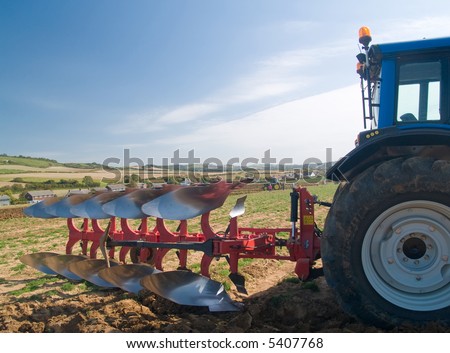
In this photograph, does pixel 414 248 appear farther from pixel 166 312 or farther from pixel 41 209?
pixel 41 209

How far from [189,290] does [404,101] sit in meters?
3.03

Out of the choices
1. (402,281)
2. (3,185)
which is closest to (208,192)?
(402,281)

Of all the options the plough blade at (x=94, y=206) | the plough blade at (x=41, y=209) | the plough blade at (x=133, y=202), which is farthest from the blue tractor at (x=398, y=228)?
the plough blade at (x=41, y=209)

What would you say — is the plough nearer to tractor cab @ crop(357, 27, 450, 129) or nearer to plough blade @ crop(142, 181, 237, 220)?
plough blade @ crop(142, 181, 237, 220)

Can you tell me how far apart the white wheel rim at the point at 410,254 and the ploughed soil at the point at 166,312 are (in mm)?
294

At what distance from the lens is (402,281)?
10.4 ft

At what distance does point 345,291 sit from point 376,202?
0.80 meters

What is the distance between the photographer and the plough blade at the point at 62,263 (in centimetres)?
550

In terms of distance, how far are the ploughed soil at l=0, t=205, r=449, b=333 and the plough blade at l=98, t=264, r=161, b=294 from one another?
0.17 meters

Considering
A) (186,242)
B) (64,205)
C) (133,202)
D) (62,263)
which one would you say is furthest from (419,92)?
(62,263)

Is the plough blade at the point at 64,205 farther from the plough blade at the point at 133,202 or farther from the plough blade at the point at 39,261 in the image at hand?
the plough blade at the point at 133,202

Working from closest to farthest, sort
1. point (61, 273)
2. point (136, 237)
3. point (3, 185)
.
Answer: point (136, 237)
point (61, 273)
point (3, 185)

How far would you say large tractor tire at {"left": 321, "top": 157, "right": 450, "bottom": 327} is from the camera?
9.95 feet
